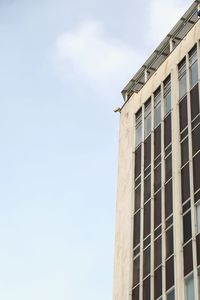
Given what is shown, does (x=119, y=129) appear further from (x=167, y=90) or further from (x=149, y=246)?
(x=149, y=246)

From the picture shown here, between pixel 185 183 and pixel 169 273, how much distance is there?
16.6 ft

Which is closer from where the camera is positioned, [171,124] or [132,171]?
[171,124]

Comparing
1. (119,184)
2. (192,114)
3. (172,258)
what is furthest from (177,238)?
(119,184)

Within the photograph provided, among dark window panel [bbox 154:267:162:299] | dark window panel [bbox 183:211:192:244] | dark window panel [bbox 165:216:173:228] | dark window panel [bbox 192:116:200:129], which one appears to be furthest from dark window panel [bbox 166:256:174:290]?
dark window panel [bbox 192:116:200:129]

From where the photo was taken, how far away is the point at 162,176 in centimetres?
4216

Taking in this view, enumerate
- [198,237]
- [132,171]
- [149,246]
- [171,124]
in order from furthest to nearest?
[132,171], [171,124], [149,246], [198,237]

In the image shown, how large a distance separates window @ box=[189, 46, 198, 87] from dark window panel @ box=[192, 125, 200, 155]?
150 inches

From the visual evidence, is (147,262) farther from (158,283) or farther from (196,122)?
(196,122)

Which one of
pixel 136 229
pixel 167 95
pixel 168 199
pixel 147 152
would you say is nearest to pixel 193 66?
pixel 167 95

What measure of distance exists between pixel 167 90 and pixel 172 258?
41.7ft

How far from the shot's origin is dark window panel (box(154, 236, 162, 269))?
39.1 m

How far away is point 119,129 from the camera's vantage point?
51.8m

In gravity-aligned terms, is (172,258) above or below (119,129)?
below

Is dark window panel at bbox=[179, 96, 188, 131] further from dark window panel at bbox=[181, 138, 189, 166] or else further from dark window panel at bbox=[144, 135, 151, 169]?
dark window panel at bbox=[144, 135, 151, 169]
